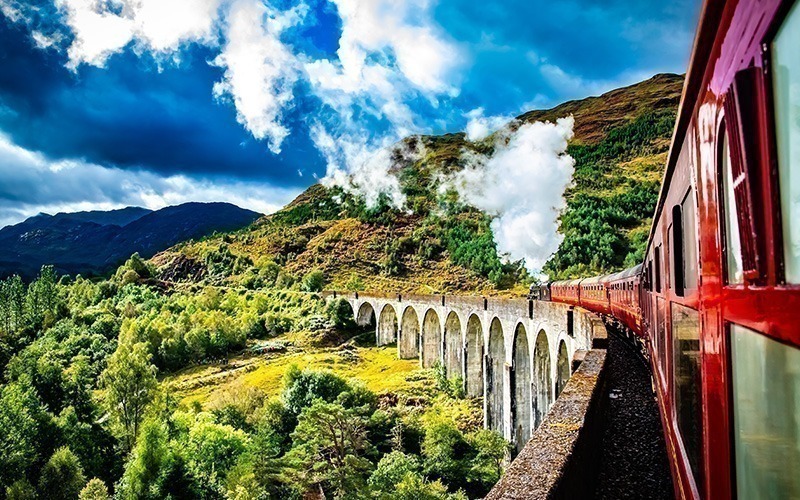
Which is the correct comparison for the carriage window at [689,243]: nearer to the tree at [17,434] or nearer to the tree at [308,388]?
the tree at [308,388]

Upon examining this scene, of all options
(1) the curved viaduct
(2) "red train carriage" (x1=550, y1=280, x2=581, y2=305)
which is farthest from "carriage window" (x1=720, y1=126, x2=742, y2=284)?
(2) "red train carriage" (x1=550, y1=280, x2=581, y2=305)

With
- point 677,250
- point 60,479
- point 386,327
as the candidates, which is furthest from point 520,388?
point 386,327

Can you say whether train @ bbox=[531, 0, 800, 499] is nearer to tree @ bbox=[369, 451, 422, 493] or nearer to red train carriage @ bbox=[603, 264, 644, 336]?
red train carriage @ bbox=[603, 264, 644, 336]

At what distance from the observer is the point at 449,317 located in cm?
2997

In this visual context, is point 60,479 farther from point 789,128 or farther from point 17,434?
point 789,128

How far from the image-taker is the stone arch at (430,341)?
34.0 metres

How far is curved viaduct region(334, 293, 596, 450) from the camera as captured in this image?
45.0 ft

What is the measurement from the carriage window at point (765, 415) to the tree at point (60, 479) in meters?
26.6

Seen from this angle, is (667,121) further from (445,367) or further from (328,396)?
(328,396)

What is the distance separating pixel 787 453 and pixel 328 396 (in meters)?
28.1

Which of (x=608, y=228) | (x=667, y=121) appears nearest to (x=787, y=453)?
(x=608, y=228)

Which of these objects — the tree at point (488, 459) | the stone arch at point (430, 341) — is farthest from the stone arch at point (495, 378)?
the stone arch at point (430, 341)

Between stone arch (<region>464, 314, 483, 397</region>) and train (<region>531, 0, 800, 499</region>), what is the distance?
76.9ft

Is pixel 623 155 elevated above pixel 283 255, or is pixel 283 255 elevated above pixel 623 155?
pixel 623 155
